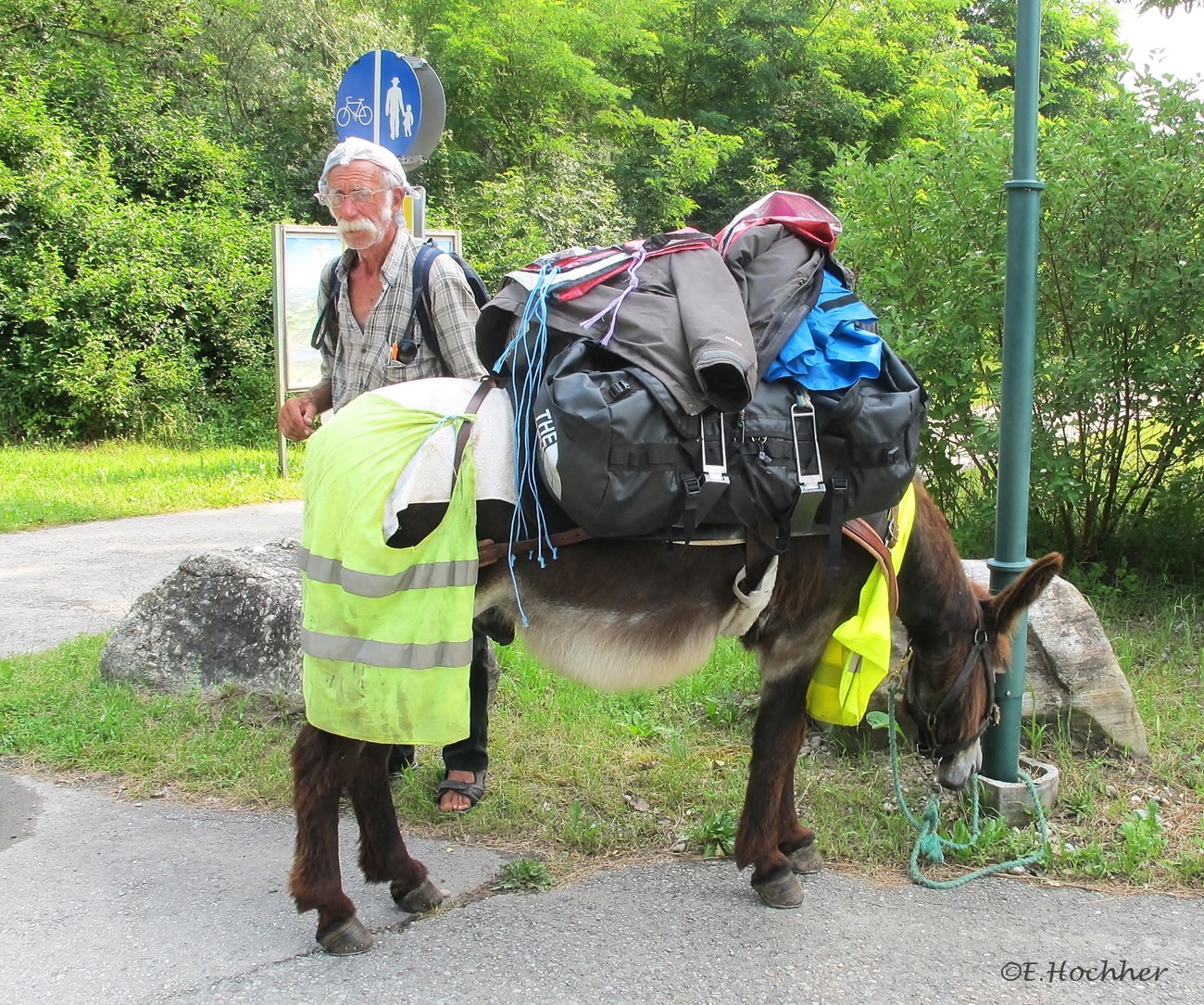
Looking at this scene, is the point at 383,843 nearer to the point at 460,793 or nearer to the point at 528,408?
the point at 460,793

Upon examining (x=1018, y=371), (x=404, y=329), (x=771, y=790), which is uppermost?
(x=404, y=329)

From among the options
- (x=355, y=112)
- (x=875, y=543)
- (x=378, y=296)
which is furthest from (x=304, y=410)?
(x=355, y=112)

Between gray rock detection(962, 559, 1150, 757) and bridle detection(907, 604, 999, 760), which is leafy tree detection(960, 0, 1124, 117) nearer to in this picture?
gray rock detection(962, 559, 1150, 757)

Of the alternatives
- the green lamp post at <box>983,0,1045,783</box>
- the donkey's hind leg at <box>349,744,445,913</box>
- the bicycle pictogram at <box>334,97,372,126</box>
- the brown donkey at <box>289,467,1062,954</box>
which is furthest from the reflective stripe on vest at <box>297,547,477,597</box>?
the bicycle pictogram at <box>334,97,372,126</box>

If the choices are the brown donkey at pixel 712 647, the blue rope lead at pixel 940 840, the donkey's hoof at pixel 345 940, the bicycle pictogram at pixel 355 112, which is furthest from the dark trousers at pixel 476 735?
the bicycle pictogram at pixel 355 112

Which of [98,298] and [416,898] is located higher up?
[98,298]

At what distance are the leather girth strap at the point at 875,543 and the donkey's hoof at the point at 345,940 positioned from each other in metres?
1.70

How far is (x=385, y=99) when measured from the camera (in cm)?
533

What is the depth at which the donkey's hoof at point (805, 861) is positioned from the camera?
3.36m

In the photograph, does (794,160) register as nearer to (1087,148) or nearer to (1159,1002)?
(1087,148)

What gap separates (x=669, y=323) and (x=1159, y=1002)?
2.11 metres

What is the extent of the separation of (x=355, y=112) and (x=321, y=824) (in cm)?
391

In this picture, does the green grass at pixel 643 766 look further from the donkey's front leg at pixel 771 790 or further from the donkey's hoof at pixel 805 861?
the donkey's front leg at pixel 771 790

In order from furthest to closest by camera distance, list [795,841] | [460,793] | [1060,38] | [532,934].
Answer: [1060,38]
[460,793]
[795,841]
[532,934]
